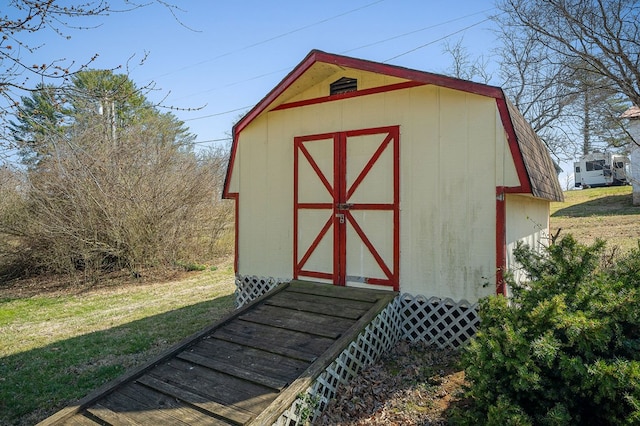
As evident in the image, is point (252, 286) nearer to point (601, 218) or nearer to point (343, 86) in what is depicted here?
point (343, 86)

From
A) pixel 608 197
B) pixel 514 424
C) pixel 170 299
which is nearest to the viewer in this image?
pixel 514 424

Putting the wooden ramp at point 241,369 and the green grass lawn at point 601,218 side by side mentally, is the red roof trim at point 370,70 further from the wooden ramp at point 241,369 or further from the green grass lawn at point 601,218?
the green grass lawn at point 601,218

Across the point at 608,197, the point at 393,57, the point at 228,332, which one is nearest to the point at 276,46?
the point at 393,57

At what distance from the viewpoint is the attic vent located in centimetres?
573

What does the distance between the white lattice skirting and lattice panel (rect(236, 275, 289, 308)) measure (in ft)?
6.92

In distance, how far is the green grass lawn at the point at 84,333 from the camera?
4535 millimetres

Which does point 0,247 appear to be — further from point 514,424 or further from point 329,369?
point 514,424

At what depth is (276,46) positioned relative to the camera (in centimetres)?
1631

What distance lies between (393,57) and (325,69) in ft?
35.4

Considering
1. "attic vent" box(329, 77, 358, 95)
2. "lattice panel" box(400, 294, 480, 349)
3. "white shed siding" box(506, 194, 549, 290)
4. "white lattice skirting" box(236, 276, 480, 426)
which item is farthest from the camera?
"attic vent" box(329, 77, 358, 95)

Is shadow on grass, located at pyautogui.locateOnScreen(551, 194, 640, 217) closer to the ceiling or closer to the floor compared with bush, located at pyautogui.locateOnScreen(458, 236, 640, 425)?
closer to the ceiling

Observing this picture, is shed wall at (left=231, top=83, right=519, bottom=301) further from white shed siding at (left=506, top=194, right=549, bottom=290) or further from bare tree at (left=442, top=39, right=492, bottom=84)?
bare tree at (left=442, top=39, right=492, bottom=84)

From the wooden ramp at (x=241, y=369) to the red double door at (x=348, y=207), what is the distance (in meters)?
0.48

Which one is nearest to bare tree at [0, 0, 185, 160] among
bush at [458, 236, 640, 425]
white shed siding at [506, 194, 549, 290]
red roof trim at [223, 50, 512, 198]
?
red roof trim at [223, 50, 512, 198]
